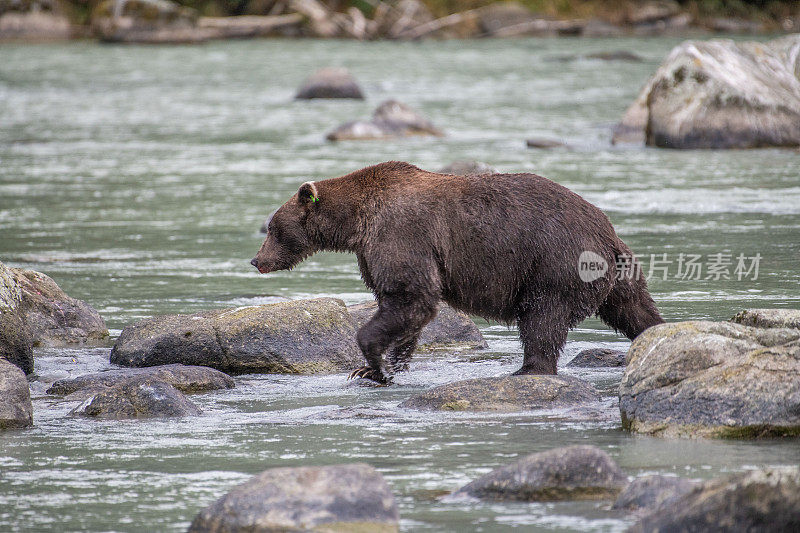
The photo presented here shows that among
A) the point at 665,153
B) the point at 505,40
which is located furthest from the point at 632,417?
the point at 505,40

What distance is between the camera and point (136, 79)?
1441 inches

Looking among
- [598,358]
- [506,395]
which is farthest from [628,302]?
[506,395]

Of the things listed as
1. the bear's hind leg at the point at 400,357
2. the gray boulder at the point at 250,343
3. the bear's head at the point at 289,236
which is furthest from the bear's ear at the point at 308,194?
the bear's hind leg at the point at 400,357

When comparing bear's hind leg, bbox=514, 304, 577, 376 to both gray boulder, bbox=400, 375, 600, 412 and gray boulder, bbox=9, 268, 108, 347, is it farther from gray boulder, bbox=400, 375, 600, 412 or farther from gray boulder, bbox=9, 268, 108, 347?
gray boulder, bbox=9, 268, 108, 347

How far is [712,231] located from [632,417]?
7.19m

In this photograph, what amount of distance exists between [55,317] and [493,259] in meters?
3.78

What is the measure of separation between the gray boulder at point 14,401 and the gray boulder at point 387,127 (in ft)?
50.7

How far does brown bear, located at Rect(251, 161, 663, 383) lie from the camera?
307 inches

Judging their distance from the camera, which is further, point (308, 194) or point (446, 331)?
point (446, 331)

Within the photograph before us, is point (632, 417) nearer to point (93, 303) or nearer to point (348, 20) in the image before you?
point (93, 303)

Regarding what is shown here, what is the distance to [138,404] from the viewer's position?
7.23 m

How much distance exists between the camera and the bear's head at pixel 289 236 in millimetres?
8477

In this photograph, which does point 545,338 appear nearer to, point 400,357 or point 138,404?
point 400,357

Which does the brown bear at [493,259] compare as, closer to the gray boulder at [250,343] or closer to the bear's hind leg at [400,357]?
the bear's hind leg at [400,357]
